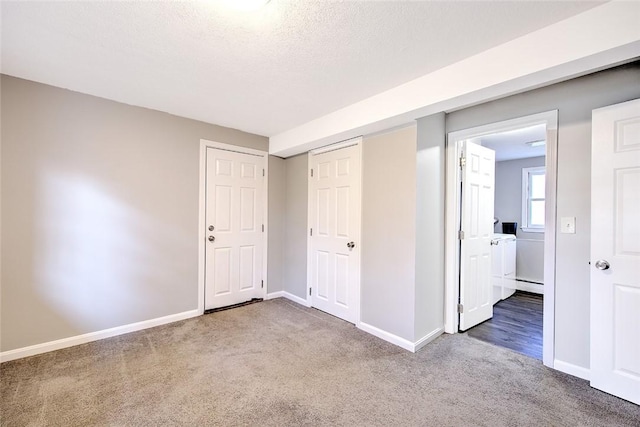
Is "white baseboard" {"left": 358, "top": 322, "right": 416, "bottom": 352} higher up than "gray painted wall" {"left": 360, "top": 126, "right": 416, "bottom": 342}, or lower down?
lower down

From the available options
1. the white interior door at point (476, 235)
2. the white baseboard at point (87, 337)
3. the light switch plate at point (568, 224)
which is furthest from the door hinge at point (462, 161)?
the white baseboard at point (87, 337)

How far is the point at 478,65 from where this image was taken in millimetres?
1961

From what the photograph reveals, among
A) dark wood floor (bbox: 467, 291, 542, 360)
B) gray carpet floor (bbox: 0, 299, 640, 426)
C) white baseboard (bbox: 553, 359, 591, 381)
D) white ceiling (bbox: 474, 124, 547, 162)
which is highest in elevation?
white ceiling (bbox: 474, 124, 547, 162)

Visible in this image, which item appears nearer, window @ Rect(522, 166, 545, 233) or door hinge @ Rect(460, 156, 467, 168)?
door hinge @ Rect(460, 156, 467, 168)

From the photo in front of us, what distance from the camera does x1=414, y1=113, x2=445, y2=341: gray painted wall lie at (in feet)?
8.72

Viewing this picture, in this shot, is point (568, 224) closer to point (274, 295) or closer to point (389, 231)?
point (389, 231)

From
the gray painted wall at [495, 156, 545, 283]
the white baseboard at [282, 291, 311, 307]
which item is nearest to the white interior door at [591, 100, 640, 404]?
the white baseboard at [282, 291, 311, 307]

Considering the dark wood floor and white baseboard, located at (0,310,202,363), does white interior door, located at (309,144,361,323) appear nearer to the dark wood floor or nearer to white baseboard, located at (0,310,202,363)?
the dark wood floor

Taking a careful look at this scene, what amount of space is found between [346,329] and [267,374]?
1.13m

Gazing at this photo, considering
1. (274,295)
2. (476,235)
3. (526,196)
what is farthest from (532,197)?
(274,295)

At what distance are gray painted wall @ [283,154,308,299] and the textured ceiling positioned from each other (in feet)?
4.90

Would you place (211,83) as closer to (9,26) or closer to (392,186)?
(9,26)

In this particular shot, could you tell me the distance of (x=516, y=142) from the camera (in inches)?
160

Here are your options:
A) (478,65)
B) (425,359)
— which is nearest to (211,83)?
(478,65)
